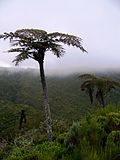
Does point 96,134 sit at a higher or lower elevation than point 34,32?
lower

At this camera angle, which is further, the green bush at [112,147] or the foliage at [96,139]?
the foliage at [96,139]

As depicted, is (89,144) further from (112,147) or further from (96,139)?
(112,147)

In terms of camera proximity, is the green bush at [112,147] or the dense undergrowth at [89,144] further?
the dense undergrowth at [89,144]

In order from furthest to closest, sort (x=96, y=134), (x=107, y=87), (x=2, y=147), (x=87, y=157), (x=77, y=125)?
(x=107, y=87)
(x=2, y=147)
(x=77, y=125)
(x=96, y=134)
(x=87, y=157)

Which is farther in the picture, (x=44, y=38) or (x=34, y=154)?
(x=44, y=38)

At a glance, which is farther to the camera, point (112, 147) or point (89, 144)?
point (89, 144)

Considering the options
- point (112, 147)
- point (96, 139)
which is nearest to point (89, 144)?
point (96, 139)

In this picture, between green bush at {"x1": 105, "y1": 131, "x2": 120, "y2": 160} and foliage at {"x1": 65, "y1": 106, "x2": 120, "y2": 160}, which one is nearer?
green bush at {"x1": 105, "y1": 131, "x2": 120, "y2": 160}

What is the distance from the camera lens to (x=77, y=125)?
10578mm

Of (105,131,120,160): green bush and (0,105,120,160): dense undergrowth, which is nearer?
(105,131,120,160): green bush

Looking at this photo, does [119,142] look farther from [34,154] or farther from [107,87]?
[107,87]

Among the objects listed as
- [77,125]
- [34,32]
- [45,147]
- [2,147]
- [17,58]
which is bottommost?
[2,147]

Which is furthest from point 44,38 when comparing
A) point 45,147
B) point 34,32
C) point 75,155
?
point 75,155

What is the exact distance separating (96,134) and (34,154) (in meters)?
1.63
